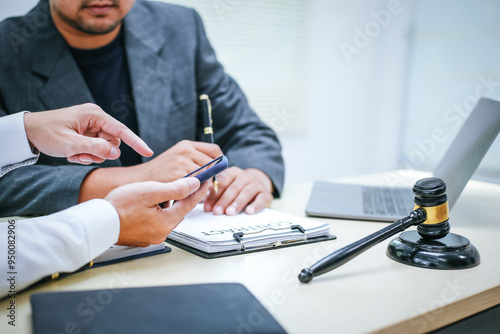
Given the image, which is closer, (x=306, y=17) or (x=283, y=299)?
(x=283, y=299)

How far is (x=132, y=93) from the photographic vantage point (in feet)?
4.63

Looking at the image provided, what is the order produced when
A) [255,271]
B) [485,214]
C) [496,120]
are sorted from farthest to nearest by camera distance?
[485,214] < [496,120] < [255,271]

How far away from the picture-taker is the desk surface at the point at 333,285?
54cm

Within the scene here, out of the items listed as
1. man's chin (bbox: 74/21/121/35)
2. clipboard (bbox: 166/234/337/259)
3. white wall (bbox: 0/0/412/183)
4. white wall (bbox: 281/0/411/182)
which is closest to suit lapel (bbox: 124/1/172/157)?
man's chin (bbox: 74/21/121/35)

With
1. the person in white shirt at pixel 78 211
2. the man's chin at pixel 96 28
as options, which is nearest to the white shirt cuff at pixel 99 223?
the person in white shirt at pixel 78 211

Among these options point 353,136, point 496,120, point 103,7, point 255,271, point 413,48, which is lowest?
point 353,136

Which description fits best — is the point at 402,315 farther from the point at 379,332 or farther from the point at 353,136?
the point at 353,136

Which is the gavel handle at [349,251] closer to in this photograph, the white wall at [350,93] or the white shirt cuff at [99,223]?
the white shirt cuff at [99,223]

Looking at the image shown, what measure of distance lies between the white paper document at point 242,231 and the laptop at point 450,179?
151 millimetres

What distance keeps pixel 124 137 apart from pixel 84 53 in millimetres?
719

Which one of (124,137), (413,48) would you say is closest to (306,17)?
(413,48)

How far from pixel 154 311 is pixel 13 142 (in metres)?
0.48

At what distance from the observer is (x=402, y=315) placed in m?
0.54

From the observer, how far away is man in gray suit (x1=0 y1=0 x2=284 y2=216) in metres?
1.00
